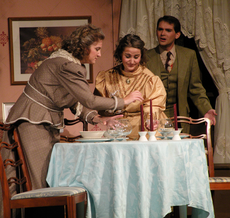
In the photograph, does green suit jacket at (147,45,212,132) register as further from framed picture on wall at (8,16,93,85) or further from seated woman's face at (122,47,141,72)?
seated woman's face at (122,47,141,72)

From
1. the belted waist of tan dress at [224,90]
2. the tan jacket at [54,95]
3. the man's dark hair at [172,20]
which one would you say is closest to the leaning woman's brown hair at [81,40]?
the tan jacket at [54,95]

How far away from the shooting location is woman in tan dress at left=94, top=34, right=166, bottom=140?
9.71 ft

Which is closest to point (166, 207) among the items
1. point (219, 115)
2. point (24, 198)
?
point (24, 198)

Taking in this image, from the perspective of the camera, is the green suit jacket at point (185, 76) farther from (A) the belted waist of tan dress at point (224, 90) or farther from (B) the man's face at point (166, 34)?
(A) the belted waist of tan dress at point (224, 90)

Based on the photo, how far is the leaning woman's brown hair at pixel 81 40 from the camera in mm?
2213

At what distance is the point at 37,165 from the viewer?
1.97m

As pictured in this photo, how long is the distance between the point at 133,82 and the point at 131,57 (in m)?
0.26

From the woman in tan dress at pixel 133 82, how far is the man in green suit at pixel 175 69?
3.08 feet

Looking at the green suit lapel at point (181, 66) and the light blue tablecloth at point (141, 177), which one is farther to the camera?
the green suit lapel at point (181, 66)

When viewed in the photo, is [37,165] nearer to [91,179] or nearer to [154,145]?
[91,179]

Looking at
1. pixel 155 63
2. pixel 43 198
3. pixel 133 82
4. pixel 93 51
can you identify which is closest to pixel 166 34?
pixel 155 63

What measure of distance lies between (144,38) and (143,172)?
2.69 meters

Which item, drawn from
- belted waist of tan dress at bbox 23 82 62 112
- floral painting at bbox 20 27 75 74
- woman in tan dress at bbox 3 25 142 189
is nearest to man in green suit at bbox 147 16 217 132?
floral painting at bbox 20 27 75 74

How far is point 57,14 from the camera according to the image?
14.0 ft
